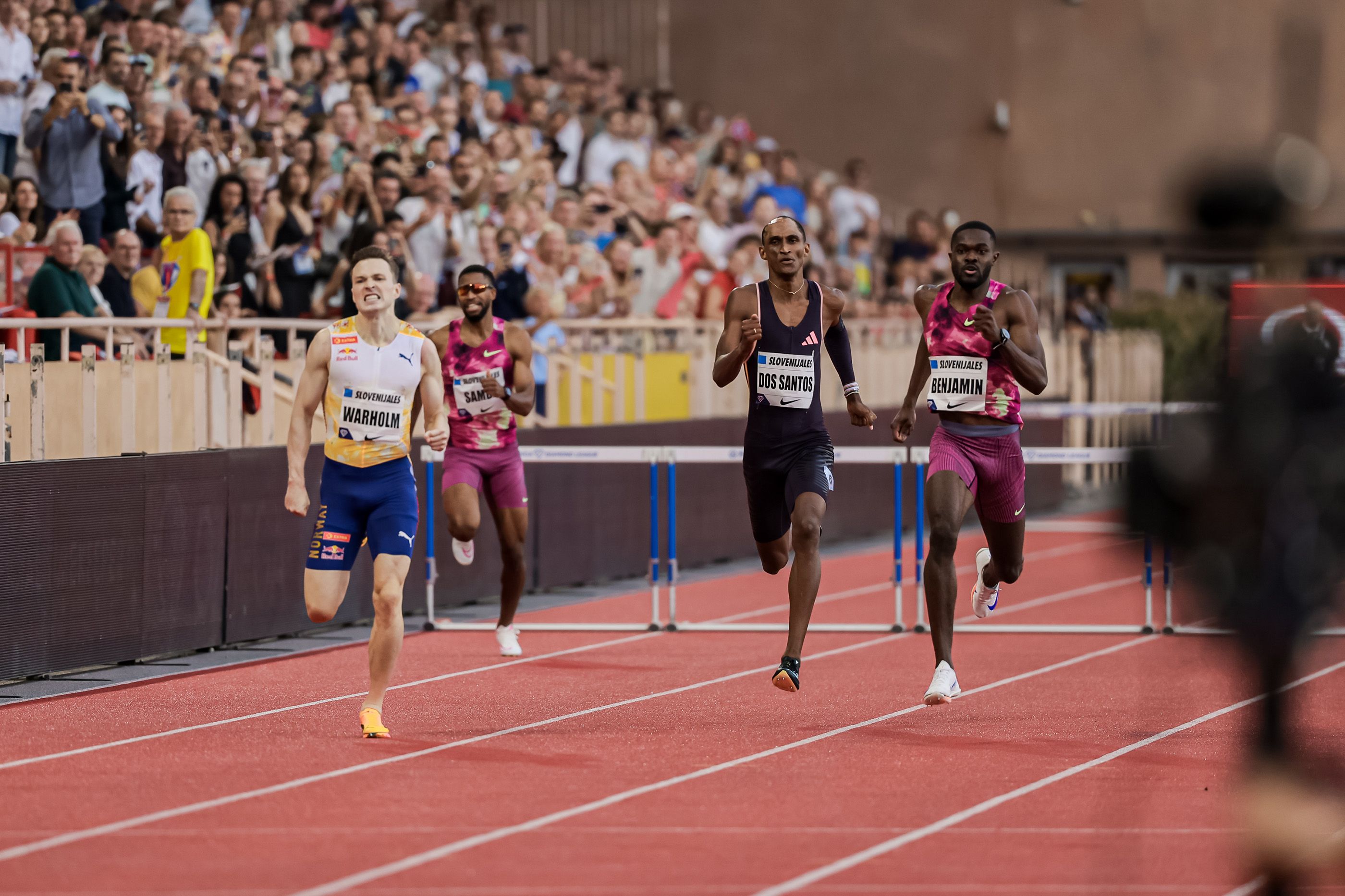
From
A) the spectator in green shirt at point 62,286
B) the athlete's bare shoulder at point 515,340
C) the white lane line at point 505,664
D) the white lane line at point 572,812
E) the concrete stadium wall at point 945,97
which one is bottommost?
the white lane line at point 505,664

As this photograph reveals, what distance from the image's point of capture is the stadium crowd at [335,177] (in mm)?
15305

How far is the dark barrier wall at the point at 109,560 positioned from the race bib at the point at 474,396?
5.59ft

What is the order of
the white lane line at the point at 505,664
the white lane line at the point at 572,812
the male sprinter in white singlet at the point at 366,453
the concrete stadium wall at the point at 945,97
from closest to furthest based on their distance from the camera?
the white lane line at the point at 572,812, the white lane line at the point at 505,664, the male sprinter in white singlet at the point at 366,453, the concrete stadium wall at the point at 945,97

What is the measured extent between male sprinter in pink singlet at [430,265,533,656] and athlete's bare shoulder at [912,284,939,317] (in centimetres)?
295

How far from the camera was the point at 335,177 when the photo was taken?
56.6 ft

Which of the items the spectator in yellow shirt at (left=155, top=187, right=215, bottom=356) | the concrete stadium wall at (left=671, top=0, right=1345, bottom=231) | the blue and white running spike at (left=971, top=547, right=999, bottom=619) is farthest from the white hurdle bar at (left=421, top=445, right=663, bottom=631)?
the concrete stadium wall at (left=671, top=0, right=1345, bottom=231)

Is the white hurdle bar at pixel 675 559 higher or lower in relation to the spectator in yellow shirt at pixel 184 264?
lower

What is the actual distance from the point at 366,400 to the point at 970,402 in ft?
10.4

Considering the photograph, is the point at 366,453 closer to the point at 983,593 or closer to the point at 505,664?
the point at 505,664

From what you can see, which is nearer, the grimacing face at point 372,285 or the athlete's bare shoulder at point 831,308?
the grimacing face at point 372,285

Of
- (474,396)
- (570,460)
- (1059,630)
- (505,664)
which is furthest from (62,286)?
(1059,630)

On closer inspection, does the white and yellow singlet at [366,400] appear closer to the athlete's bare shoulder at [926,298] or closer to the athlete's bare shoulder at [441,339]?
the athlete's bare shoulder at [926,298]

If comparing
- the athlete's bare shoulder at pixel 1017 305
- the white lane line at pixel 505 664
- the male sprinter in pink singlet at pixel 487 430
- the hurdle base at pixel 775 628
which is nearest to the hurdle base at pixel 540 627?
the white lane line at pixel 505 664

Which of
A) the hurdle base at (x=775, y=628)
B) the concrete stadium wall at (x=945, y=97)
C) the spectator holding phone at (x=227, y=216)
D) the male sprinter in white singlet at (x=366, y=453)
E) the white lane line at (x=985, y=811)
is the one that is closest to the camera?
the white lane line at (x=985, y=811)
